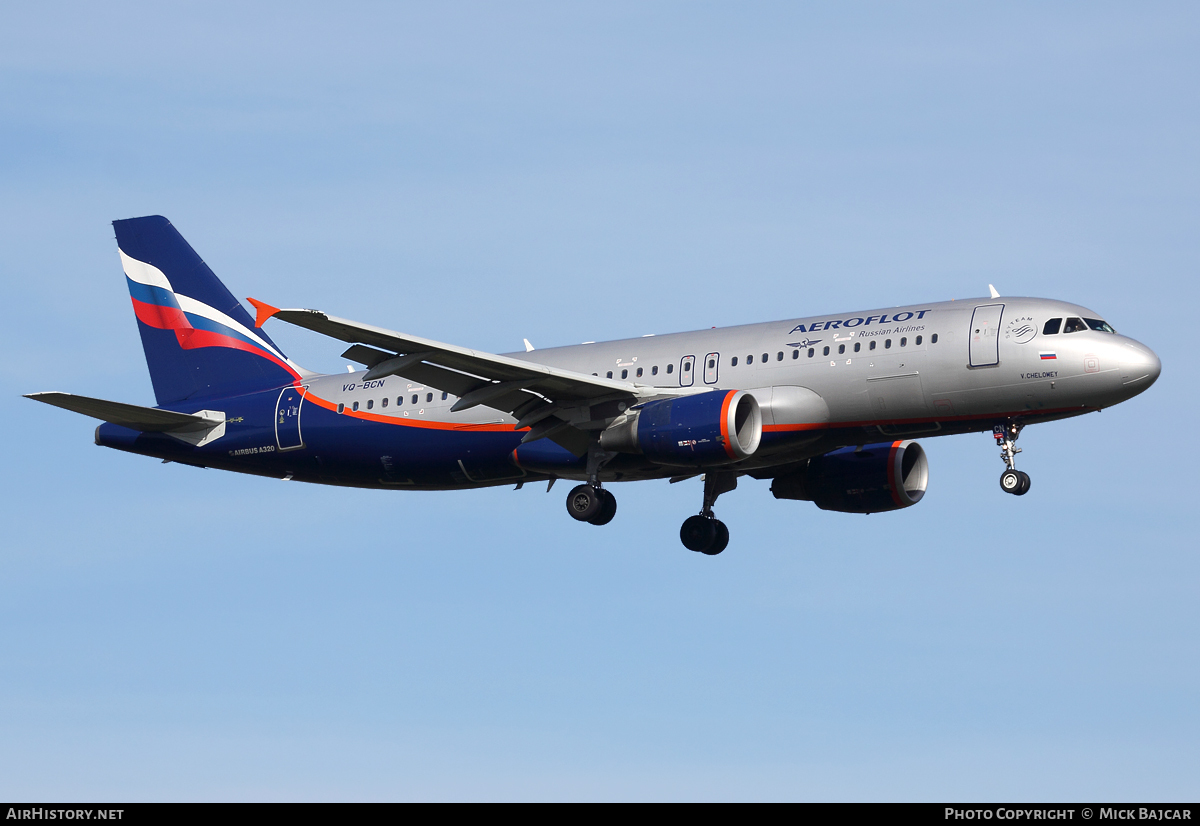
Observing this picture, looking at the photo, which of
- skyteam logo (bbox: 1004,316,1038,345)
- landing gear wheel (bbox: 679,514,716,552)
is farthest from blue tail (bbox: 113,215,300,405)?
skyteam logo (bbox: 1004,316,1038,345)

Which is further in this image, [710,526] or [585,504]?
[710,526]

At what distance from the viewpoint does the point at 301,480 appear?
49438 mm

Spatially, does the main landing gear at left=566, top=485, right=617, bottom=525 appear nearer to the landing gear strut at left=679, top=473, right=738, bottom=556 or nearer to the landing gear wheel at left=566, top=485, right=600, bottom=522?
the landing gear wheel at left=566, top=485, right=600, bottom=522

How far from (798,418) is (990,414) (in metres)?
4.70

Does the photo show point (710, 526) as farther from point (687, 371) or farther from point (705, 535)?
point (687, 371)

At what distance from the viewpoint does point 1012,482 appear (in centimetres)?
4134

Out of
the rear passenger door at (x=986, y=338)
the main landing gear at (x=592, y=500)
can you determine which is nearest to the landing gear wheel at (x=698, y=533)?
the main landing gear at (x=592, y=500)

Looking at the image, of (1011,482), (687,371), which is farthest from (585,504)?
(1011,482)

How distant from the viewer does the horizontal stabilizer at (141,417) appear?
4647 centimetres

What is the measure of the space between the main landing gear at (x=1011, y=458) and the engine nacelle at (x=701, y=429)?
6057mm

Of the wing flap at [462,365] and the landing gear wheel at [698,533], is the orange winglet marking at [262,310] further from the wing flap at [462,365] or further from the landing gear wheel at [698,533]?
the landing gear wheel at [698,533]

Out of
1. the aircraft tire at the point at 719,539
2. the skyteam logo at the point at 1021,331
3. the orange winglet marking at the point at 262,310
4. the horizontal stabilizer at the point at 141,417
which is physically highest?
the horizontal stabilizer at the point at 141,417

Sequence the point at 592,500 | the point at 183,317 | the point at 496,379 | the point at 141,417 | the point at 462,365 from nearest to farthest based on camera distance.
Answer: the point at 462,365
the point at 496,379
the point at 592,500
the point at 141,417
the point at 183,317

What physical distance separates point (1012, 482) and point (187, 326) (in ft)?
85.4
